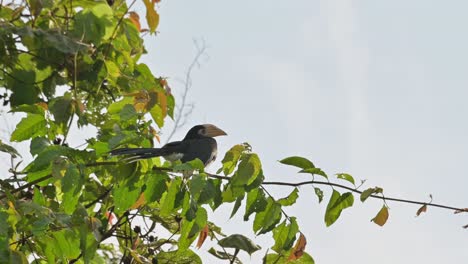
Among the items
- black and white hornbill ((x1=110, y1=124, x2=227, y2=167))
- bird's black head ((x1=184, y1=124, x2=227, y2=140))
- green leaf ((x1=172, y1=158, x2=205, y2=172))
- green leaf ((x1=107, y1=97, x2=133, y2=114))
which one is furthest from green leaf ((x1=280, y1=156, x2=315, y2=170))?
bird's black head ((x1=184, y1=124, x2=227, y2=140))

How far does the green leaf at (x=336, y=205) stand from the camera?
425 cm

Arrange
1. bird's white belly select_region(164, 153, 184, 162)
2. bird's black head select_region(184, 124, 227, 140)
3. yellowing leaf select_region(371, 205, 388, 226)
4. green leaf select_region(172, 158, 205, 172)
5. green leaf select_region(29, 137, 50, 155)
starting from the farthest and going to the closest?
1. bird's black head select_region(184, 124, 227, 140)
2. bird's white belly select_region(164, 153, 184, 162)
3. yellowing leaf select_region(371, 205, 388, 226)
4. green leaf select_region(29, 137, 50, 155)
5. green leaf select_region(172, 158, 205, 172)

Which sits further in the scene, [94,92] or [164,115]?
[94,92]

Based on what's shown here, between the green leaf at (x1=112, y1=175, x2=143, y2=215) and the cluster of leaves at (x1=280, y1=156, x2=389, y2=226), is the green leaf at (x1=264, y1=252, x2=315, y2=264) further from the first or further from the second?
the green leaf at (x1=112, y1=175, x2=143, y2=215)

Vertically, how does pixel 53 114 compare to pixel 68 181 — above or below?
above

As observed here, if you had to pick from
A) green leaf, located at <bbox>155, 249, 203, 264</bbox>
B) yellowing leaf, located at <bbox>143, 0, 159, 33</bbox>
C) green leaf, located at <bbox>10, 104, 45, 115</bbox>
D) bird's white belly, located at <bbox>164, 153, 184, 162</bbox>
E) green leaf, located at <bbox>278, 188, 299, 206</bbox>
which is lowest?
green leaf, located at <bbox>155, 249, 203, 264</bbox>

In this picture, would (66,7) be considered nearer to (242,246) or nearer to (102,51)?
(102,51)

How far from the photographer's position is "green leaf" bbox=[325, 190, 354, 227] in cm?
425

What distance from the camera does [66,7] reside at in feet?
16.8

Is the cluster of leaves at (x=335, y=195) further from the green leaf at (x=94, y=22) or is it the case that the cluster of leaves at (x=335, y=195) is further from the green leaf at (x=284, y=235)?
the green leaf at (x=94, y=22)

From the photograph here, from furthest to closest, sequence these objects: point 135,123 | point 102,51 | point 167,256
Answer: point 102,51
point 167,256
point 135,123

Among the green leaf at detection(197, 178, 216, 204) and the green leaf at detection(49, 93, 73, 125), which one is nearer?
the green leaf at detection(197, 178, 216, 204)

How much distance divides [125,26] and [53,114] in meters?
0.69

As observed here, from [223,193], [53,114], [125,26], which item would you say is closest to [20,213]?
[53,114]
